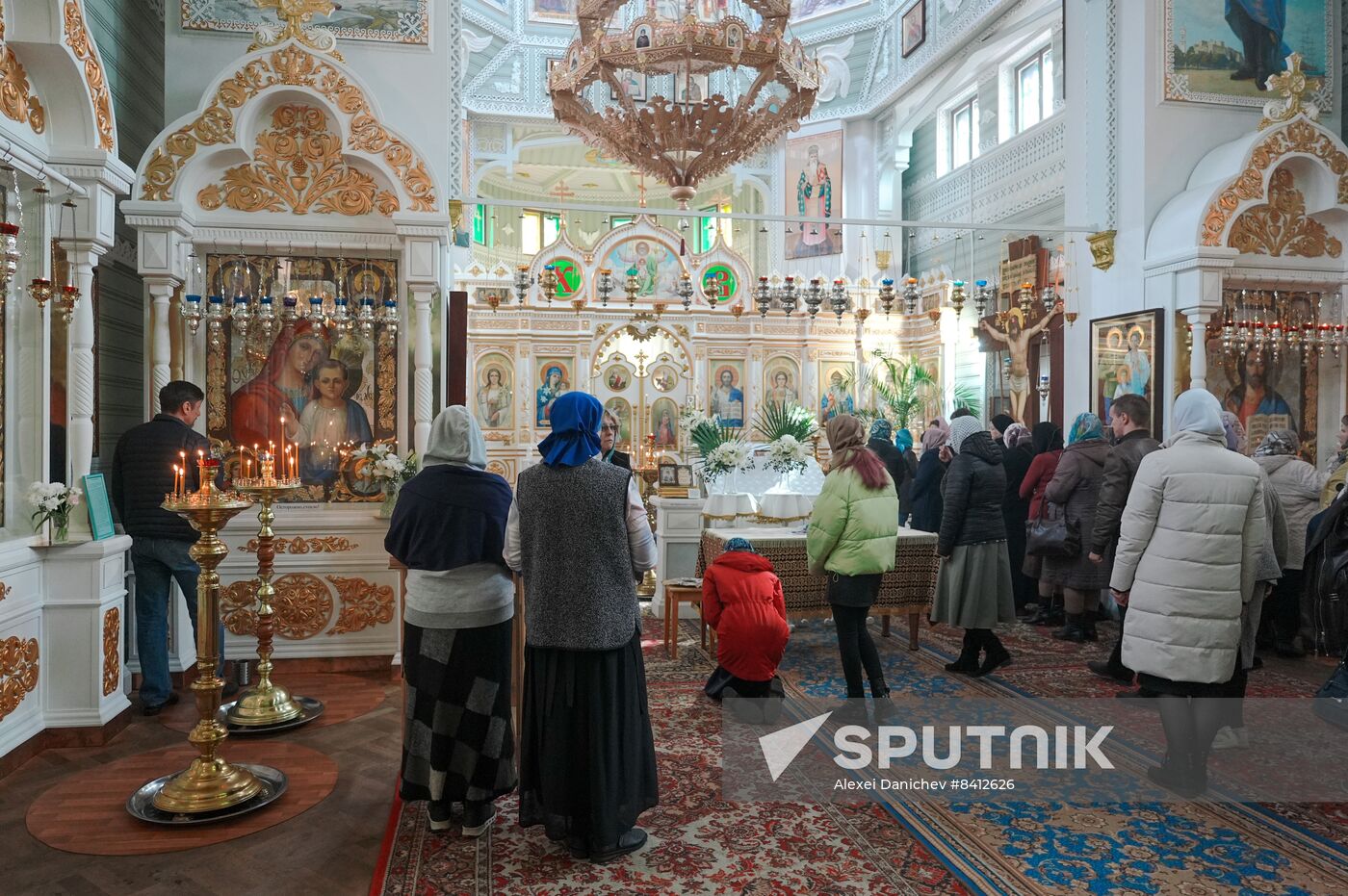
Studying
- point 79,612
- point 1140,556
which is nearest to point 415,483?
point 79,612

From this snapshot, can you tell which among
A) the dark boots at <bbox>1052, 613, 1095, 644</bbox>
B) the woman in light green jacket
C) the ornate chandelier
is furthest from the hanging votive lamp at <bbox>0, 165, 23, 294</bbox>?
the dark boots at <bbox>1052, 613, 1095, 644</bbox>

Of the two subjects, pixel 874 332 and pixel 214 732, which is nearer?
pixel 214 732

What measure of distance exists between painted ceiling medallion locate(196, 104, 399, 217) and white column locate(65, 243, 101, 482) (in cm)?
122

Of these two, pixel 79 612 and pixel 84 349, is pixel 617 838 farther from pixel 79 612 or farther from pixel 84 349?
pixel 84 349

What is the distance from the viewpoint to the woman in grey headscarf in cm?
590

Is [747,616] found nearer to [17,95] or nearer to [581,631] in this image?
[581,631]

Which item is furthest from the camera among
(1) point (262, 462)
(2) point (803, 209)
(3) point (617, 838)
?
(2) point (803, 209)

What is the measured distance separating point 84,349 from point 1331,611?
6037mm

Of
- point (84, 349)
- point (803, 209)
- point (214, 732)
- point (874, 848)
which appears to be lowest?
point (874, 848)

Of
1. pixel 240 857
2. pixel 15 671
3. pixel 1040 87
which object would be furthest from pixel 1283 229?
pixel 15 671

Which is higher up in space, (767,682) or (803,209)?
(803,209)

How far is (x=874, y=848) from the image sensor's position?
10.6 feet

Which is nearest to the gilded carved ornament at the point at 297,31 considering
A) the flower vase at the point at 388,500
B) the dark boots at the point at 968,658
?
the flower vase at the point at 388,500

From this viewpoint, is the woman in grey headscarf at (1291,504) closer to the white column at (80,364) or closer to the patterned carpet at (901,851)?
the patterned carpet at (901,851)
